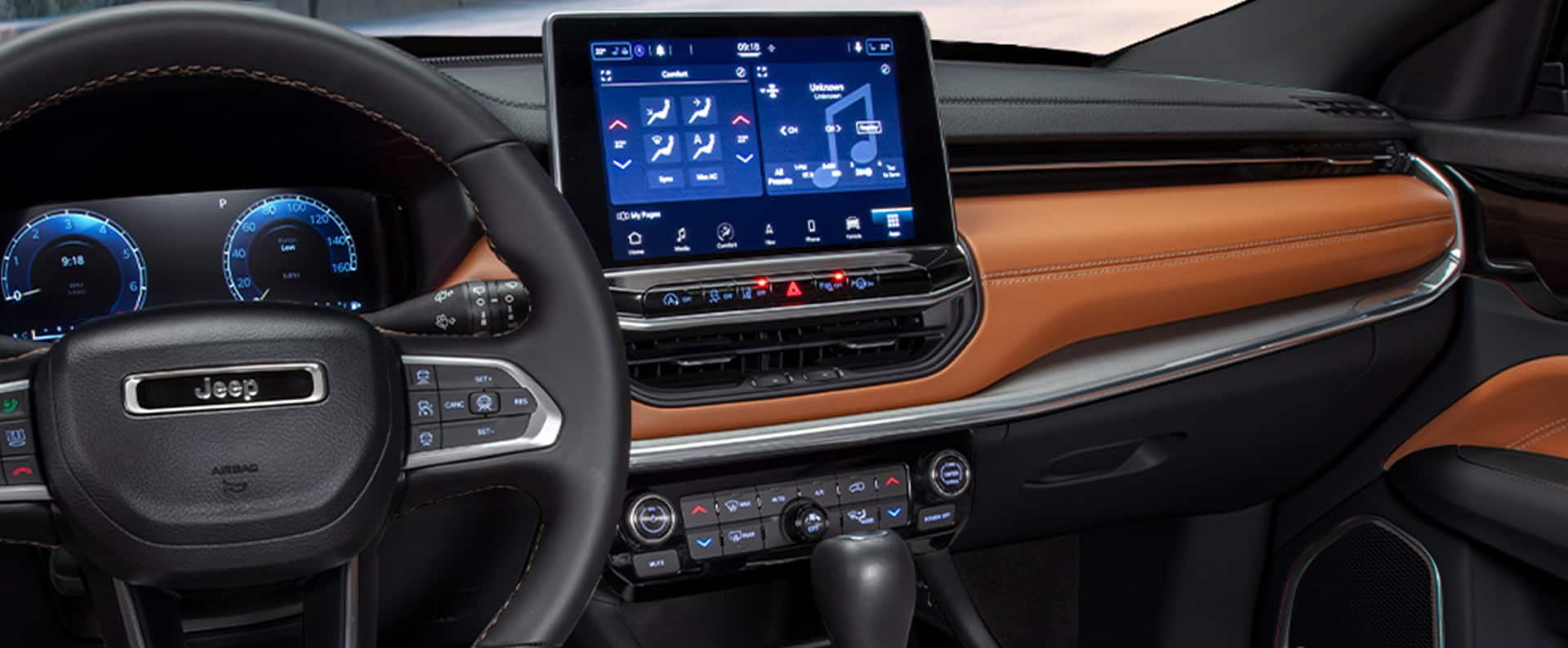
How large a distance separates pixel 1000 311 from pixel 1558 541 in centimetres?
82

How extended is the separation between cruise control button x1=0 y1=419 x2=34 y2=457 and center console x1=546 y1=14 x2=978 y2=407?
55 cm

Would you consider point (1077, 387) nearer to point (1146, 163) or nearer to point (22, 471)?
point (1146, 163)

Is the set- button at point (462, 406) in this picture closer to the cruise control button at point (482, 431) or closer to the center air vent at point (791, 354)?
the cruise control button at point (482, 431)

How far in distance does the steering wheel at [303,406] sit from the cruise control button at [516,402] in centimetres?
1

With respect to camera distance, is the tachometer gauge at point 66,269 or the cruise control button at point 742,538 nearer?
the tachometer gauge at point 66,269

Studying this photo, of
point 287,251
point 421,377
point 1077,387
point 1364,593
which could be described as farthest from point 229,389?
point 1364,593

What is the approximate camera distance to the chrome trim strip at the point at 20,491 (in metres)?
0.78

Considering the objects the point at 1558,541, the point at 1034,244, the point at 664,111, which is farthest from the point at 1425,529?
the point at 664,111

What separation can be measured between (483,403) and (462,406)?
0.01 m

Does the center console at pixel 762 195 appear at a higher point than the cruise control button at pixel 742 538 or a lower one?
higher

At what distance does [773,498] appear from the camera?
4.55ft

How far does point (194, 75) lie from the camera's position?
2.73ft

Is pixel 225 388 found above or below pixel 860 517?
above

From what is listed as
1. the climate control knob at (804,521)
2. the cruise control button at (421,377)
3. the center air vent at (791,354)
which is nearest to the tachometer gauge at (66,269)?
the cruise control button at (421,377)
